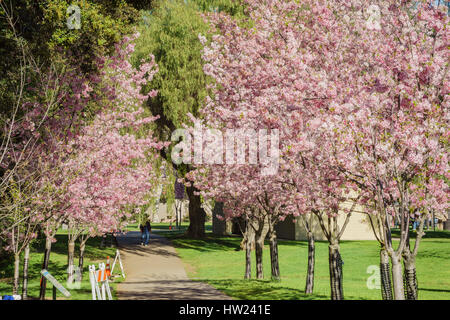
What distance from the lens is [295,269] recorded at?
2422cm

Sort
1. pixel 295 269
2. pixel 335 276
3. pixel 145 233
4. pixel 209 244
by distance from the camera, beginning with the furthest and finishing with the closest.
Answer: pixel 209 244 → pixel 145 233 → pixel 295 269 → pixel 335 276

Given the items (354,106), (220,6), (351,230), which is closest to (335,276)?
(354,106)

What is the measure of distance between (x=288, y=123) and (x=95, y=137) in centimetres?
578

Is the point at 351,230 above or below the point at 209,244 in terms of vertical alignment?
above

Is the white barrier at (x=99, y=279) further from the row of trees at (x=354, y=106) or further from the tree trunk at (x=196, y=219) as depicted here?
the tree trunk at (x=196, y=219)

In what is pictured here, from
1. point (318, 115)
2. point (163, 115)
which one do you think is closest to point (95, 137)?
point (318, 115)

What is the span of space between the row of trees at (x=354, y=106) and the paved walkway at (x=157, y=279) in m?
3.63

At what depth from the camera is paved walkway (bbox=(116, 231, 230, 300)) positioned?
15.2 meters

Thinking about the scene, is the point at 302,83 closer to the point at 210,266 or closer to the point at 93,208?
the point at 93,208

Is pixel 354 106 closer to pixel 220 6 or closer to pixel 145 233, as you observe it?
pixel 220 6

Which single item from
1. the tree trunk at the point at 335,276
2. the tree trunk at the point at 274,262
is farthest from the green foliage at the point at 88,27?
the tree trunk at the point at 274,262

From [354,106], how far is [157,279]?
515 inches

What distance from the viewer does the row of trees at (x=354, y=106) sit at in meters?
8.89

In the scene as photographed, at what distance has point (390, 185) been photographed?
964 cm
